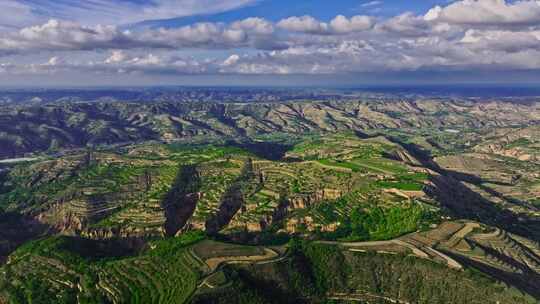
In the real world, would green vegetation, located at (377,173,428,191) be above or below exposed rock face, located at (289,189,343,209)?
above

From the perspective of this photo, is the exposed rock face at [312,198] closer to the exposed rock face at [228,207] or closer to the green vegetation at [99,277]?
the exposed rock face at [228,207]

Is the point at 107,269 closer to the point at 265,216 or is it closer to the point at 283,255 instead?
the point at 283,255

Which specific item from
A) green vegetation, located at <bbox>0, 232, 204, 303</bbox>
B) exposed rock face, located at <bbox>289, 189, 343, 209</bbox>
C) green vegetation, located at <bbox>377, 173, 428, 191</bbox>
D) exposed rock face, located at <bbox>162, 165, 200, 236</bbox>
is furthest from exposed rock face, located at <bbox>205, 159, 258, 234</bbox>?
green vegetation, located at <bbox>377, 173, 428, 191</bbox>

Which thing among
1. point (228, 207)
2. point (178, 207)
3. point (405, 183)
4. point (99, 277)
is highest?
point (405, 183)

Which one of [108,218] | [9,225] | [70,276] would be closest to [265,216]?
[108,218]

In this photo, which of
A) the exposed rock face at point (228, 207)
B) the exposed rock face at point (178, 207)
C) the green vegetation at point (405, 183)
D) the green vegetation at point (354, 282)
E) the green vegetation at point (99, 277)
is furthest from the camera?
the green vegetation at point (405, 183)

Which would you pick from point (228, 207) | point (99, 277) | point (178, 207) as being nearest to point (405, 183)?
point (228, 207)

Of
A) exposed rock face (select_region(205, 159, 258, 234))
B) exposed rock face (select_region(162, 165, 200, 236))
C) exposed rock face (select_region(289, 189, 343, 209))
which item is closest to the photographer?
exposed rock face (select_region(205, 159, 258, 234))

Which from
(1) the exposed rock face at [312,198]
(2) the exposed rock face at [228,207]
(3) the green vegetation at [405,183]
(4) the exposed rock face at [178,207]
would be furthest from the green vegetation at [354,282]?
(3) the green vegetation at [405,183]

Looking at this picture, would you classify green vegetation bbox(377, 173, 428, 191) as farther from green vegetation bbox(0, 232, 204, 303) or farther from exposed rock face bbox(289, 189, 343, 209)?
green vegetation bbox(0, 232, 204, 303)

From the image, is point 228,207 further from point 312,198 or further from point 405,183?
point 405,183

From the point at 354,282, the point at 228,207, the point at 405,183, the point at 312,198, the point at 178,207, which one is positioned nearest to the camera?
the point at 354,282
